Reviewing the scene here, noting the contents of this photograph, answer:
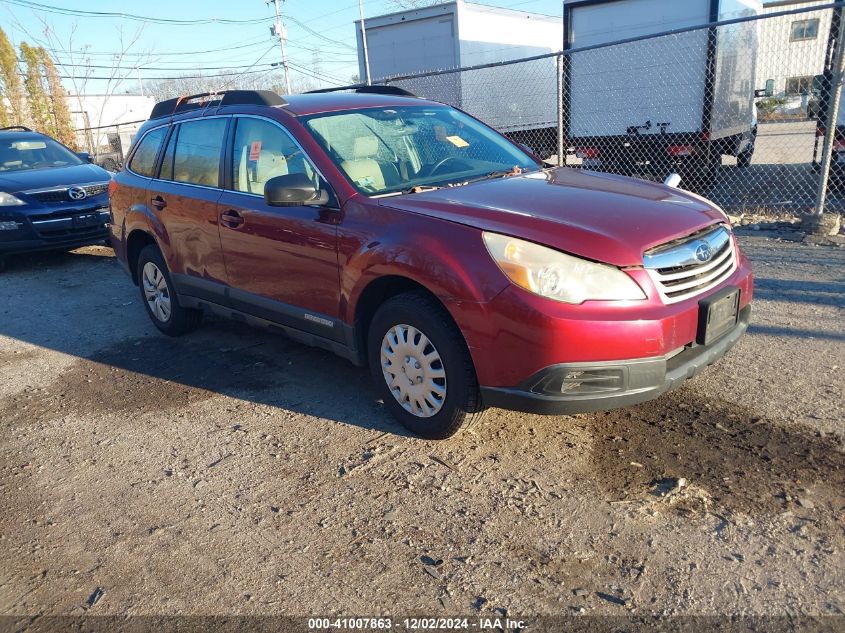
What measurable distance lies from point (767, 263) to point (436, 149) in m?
3.93

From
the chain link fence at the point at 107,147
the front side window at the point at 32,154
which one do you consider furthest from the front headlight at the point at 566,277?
the front side window at the point at 32,154

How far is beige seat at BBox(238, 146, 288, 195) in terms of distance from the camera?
14.2 ft

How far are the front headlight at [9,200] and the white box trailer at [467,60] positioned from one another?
24.0 feet

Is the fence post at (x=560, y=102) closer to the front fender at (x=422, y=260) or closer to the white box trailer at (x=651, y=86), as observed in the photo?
the white box trailer at (x=651, y=86)

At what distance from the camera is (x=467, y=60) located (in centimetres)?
1459

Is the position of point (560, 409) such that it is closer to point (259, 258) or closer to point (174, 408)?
point (259, 258)

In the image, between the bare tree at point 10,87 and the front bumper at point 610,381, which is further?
the bare tree at point 10,87

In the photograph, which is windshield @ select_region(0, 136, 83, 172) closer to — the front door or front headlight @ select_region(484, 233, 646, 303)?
the front door

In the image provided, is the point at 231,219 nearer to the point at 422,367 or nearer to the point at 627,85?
the point at 422,367

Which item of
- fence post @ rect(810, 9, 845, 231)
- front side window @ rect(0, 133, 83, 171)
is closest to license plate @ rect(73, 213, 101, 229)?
front side window @ rect(0, 133, 83, 171)

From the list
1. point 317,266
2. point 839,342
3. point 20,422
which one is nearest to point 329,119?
point 317,266

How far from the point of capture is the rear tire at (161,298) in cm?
562

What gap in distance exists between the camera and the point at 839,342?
Answer: 15.3 feet

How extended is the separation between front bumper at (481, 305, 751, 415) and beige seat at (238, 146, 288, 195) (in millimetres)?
2016
